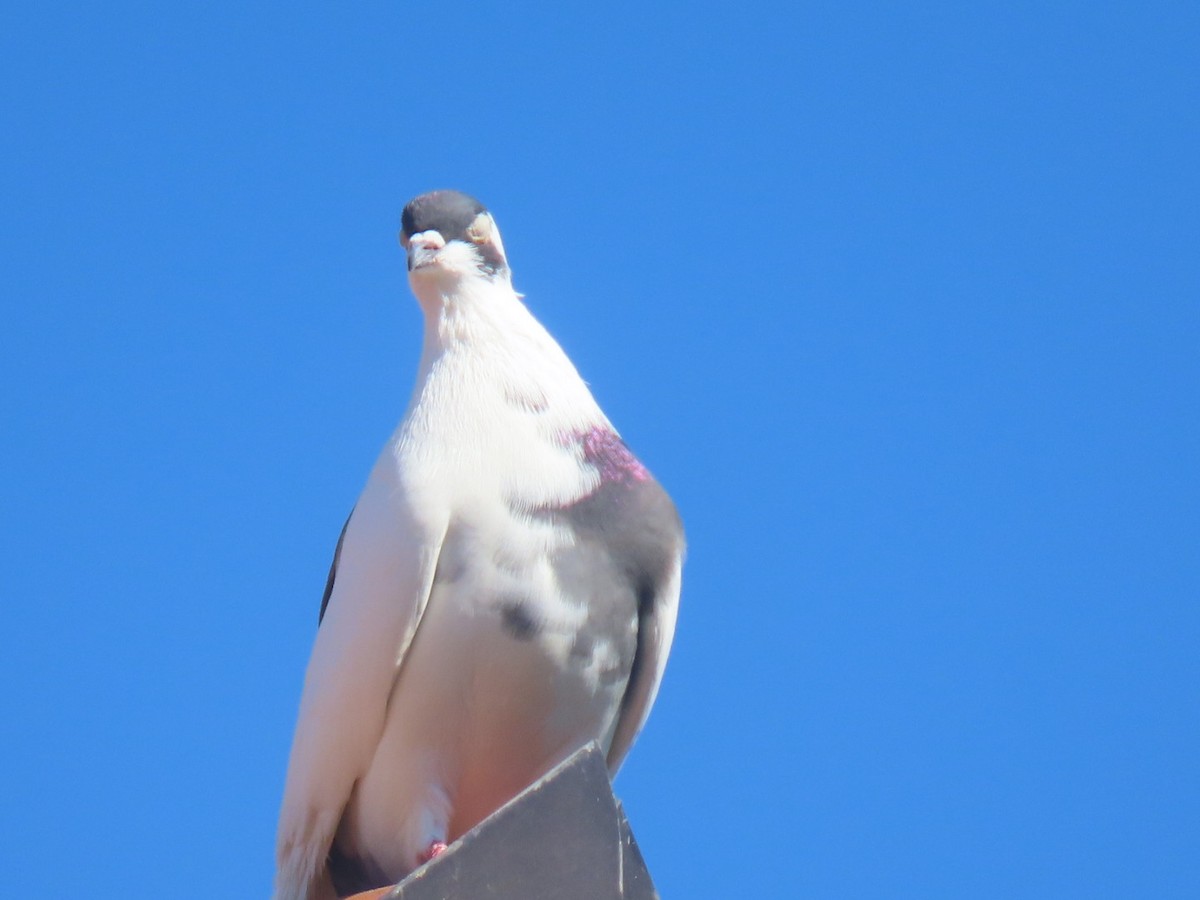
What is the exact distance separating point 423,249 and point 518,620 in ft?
4.14

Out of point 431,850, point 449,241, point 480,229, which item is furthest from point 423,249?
point 431,850

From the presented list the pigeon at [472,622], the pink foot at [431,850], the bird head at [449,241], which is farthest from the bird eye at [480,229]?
the pink foot at [431,850]

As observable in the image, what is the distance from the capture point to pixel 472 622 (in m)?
4.23

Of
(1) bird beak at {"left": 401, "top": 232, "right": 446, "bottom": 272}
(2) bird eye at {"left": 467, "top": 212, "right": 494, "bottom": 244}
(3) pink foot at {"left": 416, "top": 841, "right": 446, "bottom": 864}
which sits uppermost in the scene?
(2) bird eye at {"left": 467, "top": 212, "right": 494, "bottom": 244}

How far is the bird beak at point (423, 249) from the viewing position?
4781 millimetres

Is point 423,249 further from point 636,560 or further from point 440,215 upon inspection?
point 636,560

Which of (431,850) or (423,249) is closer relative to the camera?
(431,850)

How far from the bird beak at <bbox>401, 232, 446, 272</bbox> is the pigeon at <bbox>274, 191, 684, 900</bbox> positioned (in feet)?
0.98

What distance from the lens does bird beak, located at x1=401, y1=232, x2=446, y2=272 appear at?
478 cm

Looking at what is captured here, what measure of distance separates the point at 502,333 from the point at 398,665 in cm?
107

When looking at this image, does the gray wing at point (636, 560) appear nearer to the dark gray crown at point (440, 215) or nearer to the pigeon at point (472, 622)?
the pigeon at point (472, 622)

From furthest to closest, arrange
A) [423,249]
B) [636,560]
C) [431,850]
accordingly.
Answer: [423,249] < [636,560] < [431,850]

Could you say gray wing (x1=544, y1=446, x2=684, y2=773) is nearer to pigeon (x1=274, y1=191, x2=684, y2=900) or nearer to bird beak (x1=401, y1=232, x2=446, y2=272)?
pigeon (x1=274, y1=191, x2=684, y2=900)

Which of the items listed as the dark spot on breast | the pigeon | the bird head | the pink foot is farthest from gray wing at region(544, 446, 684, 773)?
the bird head
